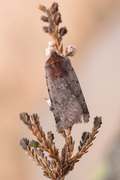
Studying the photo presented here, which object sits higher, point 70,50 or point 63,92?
point 70,50

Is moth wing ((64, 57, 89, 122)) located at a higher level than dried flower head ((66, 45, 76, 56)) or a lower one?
lower

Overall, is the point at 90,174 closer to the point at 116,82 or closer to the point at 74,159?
the point at 116,82

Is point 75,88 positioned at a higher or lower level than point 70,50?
lower

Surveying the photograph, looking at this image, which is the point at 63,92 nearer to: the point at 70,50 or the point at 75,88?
the point at 75,88

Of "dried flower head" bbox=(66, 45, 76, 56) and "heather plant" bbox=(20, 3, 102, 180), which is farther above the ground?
"dried flower head" bbox=(66, 45, 76, 56)

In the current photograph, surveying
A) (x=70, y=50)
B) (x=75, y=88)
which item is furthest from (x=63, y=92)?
(x=70, y=50)

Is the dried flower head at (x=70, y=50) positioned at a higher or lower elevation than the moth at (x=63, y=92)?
higher

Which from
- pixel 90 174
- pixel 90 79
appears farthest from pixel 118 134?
pixel 90 79

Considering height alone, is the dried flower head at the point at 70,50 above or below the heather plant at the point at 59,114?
above
